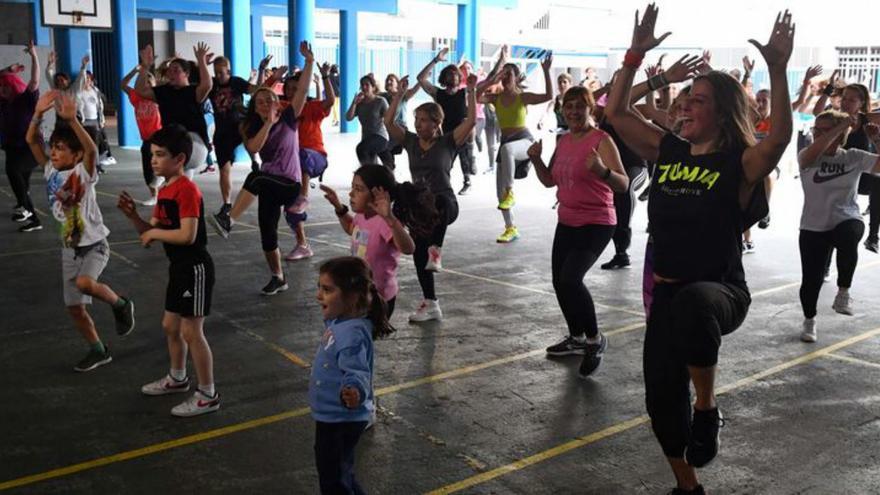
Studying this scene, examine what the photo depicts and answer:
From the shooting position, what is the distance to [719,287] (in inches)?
131

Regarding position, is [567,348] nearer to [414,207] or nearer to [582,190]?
[582,190]

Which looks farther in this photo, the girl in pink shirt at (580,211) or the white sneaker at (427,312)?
the white sneaker at (427,312)

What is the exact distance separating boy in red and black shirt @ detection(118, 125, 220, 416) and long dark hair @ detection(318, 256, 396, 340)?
61.2 inches

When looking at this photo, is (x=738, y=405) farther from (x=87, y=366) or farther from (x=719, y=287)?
(x=87, y=366)

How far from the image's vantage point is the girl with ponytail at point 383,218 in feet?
14.5

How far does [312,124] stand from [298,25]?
1218 centimetres

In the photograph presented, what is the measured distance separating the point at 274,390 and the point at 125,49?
17.9 metres

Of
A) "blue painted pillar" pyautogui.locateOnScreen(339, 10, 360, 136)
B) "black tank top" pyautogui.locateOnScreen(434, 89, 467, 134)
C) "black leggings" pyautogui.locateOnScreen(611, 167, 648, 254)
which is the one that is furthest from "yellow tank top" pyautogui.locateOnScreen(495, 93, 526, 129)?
"blue painted pillar" pyautogui.locateOnScreen(339, 10, 360, 136)


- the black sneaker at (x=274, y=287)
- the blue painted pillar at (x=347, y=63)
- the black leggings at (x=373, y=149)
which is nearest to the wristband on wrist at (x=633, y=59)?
the black sneaker at (x=274, y=287)

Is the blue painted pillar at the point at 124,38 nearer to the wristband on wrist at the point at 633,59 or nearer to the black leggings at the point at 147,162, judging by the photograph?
the black leggings at the point at 147,162

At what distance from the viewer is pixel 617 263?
354 inches

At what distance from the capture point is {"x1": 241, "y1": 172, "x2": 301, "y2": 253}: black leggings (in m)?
7.61

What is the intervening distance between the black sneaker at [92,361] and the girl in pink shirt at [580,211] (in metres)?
2.97

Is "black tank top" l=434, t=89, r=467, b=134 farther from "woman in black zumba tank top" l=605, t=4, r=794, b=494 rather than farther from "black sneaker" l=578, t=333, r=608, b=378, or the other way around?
"woman in black zumba tank top" l=605, t=4, r=794, b=494
